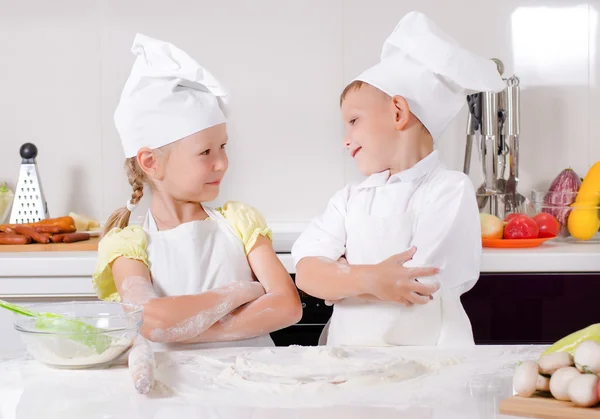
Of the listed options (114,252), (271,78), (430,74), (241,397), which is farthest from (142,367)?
(271,78)

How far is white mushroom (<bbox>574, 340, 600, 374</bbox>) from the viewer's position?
2.64 feet

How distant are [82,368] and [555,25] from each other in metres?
1.96

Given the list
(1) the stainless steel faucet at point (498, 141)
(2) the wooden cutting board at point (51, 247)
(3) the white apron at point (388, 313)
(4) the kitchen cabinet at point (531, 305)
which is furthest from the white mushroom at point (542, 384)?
(1) the stainless steel faucet at point (498, 141)

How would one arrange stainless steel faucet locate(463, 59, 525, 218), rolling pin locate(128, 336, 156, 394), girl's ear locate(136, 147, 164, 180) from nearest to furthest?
rolling pin locate(128, 336, 156, 394), girl's ear locate(136, 147, 164, 180), stainless steel faucet locate(463, 59, 525, 218)

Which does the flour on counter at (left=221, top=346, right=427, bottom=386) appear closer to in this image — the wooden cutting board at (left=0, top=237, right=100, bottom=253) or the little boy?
the little boy

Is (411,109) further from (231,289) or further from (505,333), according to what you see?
(505,333)

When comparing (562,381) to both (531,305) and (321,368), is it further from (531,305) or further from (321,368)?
(531,305)

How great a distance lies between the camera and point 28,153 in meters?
2.39

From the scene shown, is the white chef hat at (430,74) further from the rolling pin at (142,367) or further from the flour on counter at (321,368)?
the rolling pin at (142,367)

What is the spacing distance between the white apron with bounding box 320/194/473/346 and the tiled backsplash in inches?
43.9

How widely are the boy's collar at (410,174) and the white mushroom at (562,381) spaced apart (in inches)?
24.7

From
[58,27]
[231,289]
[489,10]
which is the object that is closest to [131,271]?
[231,289]

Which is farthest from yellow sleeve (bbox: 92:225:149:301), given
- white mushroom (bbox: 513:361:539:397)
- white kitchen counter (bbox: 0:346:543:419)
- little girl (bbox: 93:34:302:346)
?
white mushroom (bbox: 513:361:539:397)

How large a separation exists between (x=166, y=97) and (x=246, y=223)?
0.27 meters
